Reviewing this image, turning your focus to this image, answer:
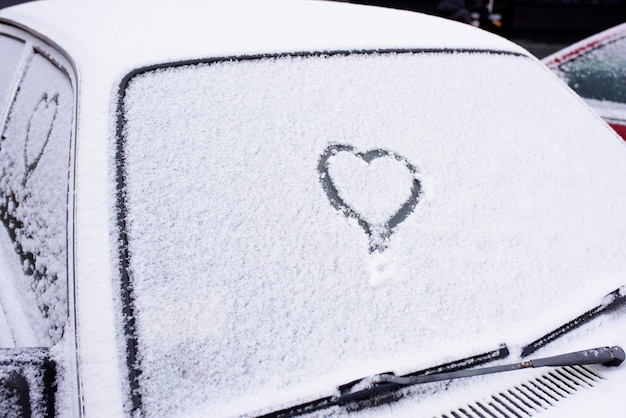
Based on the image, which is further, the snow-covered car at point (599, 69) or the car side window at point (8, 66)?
the snow-covered car at point (599, 69)

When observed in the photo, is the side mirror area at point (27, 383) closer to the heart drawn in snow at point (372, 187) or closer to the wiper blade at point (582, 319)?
the heart drawn in snow at point (372, 187)

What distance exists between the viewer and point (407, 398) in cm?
111

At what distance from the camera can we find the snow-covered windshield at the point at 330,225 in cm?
108

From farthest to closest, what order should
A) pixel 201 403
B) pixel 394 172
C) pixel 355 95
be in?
pixel 355 95
pixel 394 172
pixel 201 403

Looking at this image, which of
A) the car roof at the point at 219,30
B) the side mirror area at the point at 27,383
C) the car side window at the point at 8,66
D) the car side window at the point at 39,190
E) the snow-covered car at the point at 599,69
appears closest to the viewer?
the side mirror area at the point at 27,383

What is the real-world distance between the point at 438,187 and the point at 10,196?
1171mm

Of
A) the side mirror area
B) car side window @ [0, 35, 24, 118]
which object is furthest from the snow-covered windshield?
car side window @ [0, 35, 24, 118]

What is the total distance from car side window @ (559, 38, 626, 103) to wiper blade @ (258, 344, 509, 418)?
2.68 m

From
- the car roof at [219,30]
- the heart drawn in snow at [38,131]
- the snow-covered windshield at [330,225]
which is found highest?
the car roof at [219,30]

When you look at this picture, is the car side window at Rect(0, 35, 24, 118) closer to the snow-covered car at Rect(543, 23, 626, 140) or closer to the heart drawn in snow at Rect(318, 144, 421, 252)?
the heart drawn in snow at Rect(318, 144, 421, 252)

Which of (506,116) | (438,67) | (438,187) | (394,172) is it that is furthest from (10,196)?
(506,116)

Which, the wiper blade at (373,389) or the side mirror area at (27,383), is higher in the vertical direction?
the side mirror area at (27,383)

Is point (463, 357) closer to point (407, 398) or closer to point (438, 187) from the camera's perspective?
point (407, 398)

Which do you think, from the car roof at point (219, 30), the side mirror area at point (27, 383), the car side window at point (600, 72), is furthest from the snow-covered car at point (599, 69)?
the side mirror area at point (27, 383)
